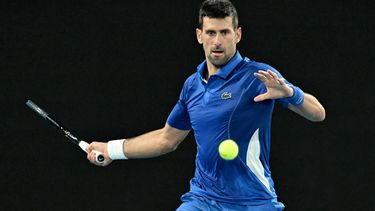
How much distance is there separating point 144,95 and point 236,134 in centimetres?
229

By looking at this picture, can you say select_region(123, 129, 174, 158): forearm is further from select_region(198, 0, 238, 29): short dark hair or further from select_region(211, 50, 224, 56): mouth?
select_region(198, 0, 238, 29): short dark hair

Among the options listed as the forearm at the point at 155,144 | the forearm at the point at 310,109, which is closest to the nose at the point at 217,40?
the forearm at the point at 310,109

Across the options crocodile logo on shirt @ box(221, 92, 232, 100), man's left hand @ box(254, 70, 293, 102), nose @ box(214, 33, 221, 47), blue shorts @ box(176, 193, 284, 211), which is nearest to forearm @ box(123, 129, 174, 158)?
blue shorts @ box(176, 193, 284, 211)

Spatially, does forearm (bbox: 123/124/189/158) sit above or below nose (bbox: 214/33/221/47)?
below

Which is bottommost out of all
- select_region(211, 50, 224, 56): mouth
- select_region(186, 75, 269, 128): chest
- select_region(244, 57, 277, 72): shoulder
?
select_region(186, 75, 269, 128): chest

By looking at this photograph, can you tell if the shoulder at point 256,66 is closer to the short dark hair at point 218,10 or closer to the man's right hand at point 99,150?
the short dark hair at point 218,10

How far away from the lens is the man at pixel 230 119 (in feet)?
14.5

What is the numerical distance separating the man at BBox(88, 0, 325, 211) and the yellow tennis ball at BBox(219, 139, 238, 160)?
77 mm

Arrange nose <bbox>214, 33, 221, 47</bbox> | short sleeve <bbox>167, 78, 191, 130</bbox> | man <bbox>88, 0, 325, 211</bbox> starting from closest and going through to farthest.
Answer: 1. man <bbox>88, 0, 325, 211</bbox>
2. nose <bbox>214, 33, 221, 47</bbox>
3. short sleeve <bbox>167, 78, 191, 130</bbox>

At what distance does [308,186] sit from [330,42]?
1.30 m

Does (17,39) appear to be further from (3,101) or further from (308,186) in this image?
(308,186)

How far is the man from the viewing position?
4430 mm

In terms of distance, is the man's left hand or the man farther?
the man

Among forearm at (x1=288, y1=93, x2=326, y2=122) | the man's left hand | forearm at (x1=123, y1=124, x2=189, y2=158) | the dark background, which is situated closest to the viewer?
the man's left hand
